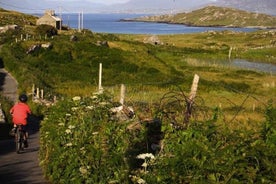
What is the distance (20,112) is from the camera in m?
16.5

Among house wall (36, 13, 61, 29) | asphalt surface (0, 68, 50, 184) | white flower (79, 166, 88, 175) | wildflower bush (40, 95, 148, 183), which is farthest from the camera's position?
house wall (36, 13, 61, 29)

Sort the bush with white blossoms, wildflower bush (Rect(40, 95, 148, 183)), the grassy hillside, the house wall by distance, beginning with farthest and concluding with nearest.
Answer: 1. the grassy hillside
2. the house wall
3. wildflower bush (Rect(40, 95, 148, 183))
4. the bush with white blossoms

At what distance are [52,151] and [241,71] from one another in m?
64.2

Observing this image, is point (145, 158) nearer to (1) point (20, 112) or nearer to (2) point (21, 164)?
(2) point (21, 164)

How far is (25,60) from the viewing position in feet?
188

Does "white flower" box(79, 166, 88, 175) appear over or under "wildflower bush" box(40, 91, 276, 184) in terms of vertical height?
under

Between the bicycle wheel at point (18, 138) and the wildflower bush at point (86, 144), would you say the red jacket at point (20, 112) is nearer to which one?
the bicycle wheel at point (18, 138)

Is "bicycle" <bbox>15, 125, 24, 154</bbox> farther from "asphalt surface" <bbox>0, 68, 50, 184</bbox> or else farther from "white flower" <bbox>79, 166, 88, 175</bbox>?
"white flower" <bbox>79, 166, 88, 175</bbox>

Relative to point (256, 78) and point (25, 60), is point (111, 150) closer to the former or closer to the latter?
point (25, 60)

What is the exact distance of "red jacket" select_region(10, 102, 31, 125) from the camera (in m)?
16.5

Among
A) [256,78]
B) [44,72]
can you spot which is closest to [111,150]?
[44,72]

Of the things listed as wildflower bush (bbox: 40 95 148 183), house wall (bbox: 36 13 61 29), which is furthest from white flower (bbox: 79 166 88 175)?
house wall (bbox: 36 13 61 29)

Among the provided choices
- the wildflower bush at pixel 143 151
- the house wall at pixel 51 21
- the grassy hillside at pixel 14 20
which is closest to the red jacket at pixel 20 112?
the wildflower bush at pixel 143 151

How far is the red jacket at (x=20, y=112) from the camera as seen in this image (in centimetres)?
1650
